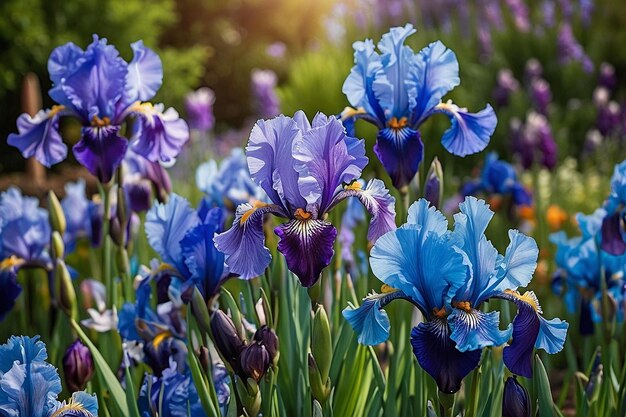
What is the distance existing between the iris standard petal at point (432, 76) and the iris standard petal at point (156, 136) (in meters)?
0.70

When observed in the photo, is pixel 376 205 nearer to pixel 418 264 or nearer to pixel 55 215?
pixel 418 264

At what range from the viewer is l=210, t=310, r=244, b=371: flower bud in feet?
5.85

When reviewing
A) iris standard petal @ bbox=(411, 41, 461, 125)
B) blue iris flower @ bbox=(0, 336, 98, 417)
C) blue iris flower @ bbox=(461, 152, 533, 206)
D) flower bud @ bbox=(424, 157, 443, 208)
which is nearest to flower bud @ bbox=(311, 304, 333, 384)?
blue iris flower @ bbox=(0, 336, 98, 417)

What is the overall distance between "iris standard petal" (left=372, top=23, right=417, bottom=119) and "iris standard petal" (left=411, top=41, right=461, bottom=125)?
2 cm

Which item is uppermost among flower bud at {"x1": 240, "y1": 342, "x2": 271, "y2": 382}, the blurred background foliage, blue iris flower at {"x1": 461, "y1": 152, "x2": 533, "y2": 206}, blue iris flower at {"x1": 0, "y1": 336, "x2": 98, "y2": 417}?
the blurred background foliage

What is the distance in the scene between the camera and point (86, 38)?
9.41 meters

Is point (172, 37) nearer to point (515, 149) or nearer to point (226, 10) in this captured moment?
point (226, 10)

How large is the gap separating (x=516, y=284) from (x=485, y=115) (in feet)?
2.21

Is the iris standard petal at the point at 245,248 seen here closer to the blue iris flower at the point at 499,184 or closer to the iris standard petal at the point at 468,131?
the iris standard petal at the point at 468,131

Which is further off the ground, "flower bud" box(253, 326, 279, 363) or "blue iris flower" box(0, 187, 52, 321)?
"blue iris flower" box(0, 187, 52, 321)

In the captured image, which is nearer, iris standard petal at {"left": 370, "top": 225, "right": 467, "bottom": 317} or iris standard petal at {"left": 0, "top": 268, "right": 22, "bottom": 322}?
iris standard petal at {"left": 370, "top": 225, "right": 467, "bottom": 317}

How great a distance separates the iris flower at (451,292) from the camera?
1.57 m

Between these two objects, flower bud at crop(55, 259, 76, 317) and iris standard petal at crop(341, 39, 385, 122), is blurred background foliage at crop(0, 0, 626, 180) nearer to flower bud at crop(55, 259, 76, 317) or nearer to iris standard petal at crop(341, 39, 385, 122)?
iris standard petal at crop(341, 39, 385, 122)

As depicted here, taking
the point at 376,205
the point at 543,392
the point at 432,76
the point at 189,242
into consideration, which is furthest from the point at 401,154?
the point at 543,392
